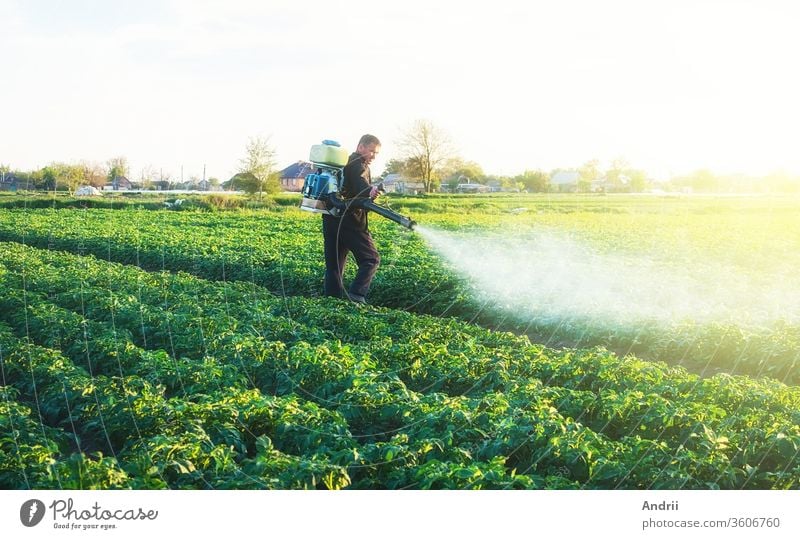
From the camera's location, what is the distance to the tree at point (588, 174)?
713cm

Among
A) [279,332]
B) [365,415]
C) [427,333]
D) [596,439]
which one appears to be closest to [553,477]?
[596,439]

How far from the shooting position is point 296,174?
8.76 m

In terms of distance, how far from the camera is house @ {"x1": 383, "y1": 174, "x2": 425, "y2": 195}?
7.92 metres

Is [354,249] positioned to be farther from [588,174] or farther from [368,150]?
[588,174]

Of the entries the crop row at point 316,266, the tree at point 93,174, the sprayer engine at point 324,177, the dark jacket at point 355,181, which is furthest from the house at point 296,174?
the crop row at point 316,266

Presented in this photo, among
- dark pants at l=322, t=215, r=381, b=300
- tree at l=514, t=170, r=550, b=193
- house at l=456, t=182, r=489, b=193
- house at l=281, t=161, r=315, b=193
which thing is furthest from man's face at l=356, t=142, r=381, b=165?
tree at l=514, t=170, r=550, b=193

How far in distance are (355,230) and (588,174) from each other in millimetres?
2423

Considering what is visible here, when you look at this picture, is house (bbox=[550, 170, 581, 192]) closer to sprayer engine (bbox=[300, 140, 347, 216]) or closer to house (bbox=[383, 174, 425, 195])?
house (bbox=[383, 174, 425, 195])

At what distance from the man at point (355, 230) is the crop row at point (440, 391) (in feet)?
1.43

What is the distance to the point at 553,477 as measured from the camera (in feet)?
12.6

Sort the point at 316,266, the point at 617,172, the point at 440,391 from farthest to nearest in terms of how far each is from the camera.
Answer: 1. the point at 316,266
2. the point at 617,172
3. the point at 440,391

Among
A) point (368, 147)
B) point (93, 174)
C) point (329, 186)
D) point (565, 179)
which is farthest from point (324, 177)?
point (565, 179)

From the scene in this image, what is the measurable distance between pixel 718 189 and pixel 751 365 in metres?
1.69

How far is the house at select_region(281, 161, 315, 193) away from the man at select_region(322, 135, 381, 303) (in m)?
0.39
